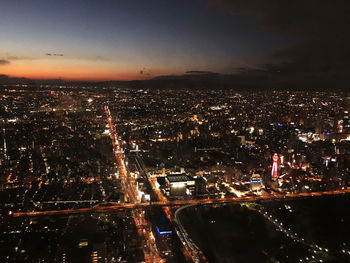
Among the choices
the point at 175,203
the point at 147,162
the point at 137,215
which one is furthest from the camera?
the point at 147,162

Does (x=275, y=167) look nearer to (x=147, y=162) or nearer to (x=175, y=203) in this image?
(x=175, y=203)

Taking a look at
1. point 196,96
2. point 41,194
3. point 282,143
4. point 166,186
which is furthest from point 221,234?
point 196,96

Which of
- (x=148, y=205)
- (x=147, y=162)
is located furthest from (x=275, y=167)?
(x=148, y=205)

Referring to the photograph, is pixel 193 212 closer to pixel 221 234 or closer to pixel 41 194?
pixel 221 234

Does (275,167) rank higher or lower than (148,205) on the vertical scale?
higher

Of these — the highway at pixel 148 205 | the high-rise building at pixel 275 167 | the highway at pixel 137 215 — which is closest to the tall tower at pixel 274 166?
the high-rise building at pixel 275 167

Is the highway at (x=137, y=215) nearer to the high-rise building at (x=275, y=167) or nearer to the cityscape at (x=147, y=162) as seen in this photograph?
the cityscape at (x=147, y=162)

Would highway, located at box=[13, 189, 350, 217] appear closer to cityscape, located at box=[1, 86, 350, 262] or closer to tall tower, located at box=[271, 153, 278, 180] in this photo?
cityscape, located at box=[1, 86, 350, 262]

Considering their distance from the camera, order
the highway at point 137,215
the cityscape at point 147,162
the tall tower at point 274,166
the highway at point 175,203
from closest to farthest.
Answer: the highway at point 137,215, the cityscape at point 147,162, the highway at point 175,203, the tall tower at point 274,166

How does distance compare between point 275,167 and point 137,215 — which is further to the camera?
point 275,167

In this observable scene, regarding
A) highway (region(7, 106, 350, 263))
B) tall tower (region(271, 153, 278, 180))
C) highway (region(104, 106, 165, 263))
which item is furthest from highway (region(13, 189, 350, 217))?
tall tower (region(271, 153, 278, 180))

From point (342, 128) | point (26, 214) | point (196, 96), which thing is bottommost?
point (26, 214)
